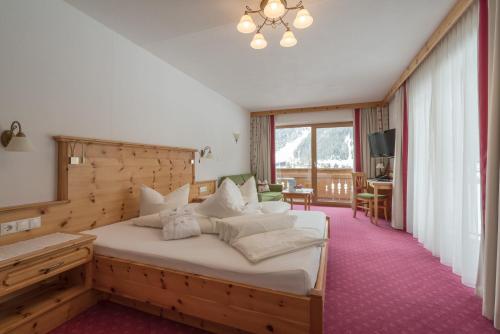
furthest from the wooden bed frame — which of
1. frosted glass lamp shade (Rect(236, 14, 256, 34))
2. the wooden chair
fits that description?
the wooden chair

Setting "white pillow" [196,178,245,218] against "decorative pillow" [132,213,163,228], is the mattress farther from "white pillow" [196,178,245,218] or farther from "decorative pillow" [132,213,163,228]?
"white pillow" [196,178,245,218]

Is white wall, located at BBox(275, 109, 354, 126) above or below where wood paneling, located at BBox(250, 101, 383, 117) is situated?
below

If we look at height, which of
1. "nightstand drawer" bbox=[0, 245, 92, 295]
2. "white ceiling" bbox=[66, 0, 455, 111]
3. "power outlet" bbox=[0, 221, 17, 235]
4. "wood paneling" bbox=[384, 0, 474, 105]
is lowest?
"nightstand drawer" bbox=[0, 245, 92, 295]

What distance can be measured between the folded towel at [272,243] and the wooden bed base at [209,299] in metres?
0.19

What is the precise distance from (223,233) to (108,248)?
3.17 feet

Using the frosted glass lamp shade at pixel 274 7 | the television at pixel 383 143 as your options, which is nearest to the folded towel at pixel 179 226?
the frosted glass lamp shade at pixel 274 7

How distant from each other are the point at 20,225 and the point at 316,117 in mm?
5886

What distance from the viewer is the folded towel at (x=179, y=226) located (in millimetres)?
2010

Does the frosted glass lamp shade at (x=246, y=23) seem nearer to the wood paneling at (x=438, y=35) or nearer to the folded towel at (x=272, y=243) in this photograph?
the folded towel at (x=272, y=243)

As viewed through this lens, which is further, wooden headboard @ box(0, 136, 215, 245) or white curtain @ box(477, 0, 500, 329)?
wooden headboard @ box(0, 136, 215, 245)

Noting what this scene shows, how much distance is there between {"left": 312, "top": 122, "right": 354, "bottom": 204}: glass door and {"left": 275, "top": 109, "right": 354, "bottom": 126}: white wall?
166mm

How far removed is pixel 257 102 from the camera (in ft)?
18.3

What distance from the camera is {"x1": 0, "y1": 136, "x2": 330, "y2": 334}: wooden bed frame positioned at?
4.57ft

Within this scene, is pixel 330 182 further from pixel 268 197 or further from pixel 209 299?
pixel 209 299
